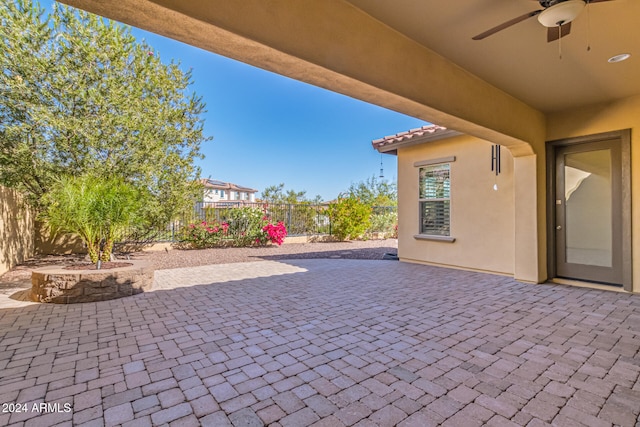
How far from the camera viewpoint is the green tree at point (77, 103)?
21.3 ft

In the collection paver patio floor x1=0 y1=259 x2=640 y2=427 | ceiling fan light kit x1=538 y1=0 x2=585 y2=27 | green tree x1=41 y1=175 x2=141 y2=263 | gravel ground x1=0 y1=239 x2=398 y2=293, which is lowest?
paver patio floor x1=0 y1=259 x2=640 y2=427

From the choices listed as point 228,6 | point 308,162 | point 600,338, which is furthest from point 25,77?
point 308,162

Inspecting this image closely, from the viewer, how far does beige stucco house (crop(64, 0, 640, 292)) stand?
7.48 ft

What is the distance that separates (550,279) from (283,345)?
5.27m

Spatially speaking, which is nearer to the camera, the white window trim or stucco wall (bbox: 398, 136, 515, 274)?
stucco wall (bbox: 398, 136, 515, 274)

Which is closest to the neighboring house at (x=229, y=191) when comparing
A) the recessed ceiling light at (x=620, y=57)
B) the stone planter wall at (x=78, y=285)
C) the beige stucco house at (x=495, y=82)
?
the stone planter wall at (x=78, y=285)

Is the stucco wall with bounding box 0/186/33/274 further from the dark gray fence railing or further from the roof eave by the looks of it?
the roof eave

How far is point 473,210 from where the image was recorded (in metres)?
6.47

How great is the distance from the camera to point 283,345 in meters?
2.95

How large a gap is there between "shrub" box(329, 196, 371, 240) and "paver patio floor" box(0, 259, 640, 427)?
7936 millimetres

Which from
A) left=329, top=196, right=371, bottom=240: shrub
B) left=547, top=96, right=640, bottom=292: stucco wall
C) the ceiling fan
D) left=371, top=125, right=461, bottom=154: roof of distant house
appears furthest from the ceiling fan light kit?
left=329, top=196, right=371, bottom=240: shrub

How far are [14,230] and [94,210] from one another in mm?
3686

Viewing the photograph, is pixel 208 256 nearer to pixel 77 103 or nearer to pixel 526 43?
pixel 77 103

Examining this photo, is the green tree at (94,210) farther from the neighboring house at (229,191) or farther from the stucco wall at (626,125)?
the neighboring house at (229,191)
